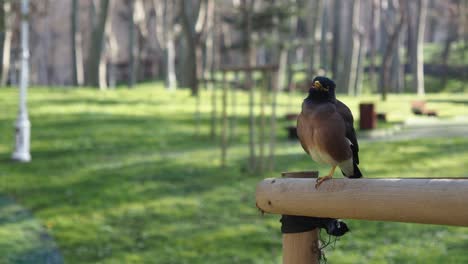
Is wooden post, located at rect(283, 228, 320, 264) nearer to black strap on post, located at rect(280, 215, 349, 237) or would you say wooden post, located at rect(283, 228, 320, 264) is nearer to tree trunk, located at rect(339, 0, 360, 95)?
black strap on post, located at rect(280, 215, 349, 237)

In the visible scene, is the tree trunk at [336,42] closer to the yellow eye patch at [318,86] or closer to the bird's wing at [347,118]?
the bird's wing at [347,118]

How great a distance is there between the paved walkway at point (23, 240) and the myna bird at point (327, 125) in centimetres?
773

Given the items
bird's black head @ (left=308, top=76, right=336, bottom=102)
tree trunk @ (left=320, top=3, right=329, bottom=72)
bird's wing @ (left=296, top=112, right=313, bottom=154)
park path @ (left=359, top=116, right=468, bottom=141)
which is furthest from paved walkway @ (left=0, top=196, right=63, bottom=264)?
tree trunk @ (left=320, top=3, right=329, bottom=72)

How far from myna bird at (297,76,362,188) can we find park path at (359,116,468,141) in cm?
1730

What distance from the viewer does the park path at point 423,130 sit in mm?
22469

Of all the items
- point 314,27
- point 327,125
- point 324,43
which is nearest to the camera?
point 327,125

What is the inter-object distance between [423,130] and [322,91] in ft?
66.1

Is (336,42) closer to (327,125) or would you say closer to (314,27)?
(314,27)

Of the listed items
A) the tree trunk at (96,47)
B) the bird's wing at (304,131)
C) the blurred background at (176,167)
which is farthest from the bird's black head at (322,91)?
the tree trunk at (96,47)

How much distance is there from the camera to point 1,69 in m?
42.6

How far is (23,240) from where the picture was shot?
1277cm

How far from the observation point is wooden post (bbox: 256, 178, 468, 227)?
3350mm

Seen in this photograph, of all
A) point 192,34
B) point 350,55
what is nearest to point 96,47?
point 192,34

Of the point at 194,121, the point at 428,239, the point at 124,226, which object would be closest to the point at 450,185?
the point at 428,239
